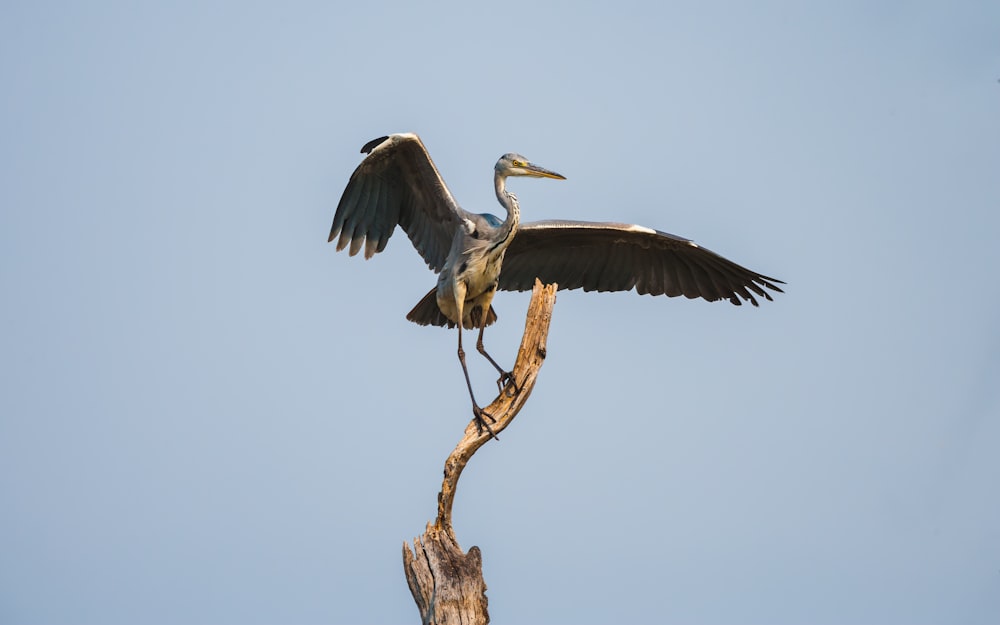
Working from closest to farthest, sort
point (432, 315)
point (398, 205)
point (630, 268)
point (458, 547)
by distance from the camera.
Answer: point (458, 547) → point (398, 205) → point (432, 315) → point (630, 268)

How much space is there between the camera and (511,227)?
9867 mm

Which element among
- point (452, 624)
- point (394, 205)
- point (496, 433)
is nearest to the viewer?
point (452, 624)

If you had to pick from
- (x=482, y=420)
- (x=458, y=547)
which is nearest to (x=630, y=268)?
(x=482, y=420)

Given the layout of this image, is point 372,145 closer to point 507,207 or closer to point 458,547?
point 507,207

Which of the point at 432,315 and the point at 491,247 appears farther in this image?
the point at 432,315

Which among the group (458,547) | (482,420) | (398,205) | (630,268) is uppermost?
(398,205)

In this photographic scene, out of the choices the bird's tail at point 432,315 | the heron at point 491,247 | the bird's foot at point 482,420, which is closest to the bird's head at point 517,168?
the heron at point 491,247

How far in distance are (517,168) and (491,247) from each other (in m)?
0.75

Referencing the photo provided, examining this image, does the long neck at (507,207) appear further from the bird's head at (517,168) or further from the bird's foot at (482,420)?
the bird's foot at (482,420)

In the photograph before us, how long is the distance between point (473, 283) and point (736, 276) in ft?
8.61

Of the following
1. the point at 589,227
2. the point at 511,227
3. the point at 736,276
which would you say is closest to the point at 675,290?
the point at 736,276

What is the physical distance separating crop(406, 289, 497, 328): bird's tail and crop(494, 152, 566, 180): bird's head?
1160 mm

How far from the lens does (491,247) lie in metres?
9.87

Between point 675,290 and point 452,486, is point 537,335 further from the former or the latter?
point 675,290
